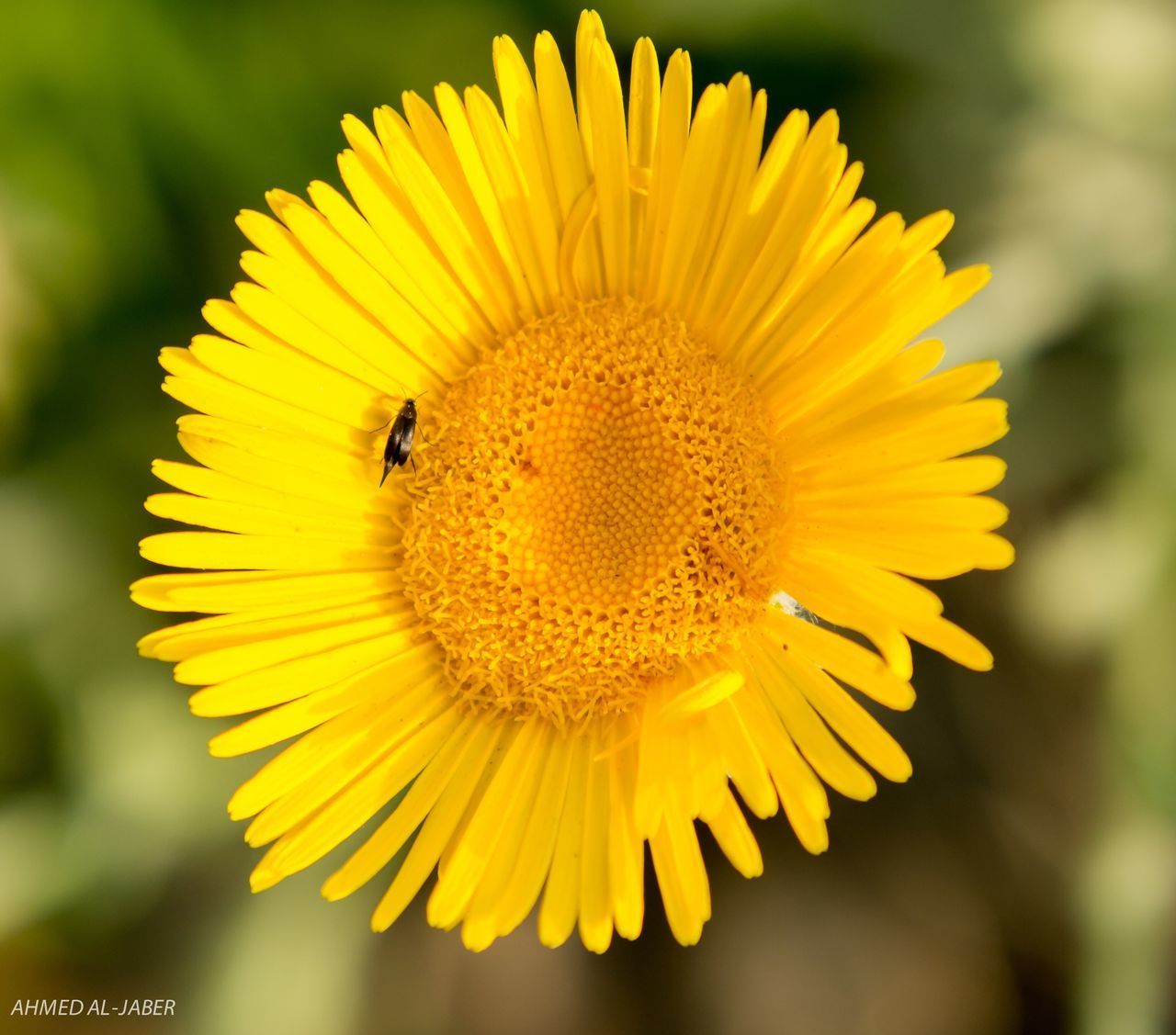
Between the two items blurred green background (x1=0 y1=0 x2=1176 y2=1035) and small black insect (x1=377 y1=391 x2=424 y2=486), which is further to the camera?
blurred green background (x1=0 y1=0 x2=1176 y2=1035)

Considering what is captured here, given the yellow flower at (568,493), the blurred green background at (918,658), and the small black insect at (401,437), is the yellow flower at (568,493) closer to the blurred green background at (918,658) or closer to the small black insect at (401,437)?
the small black insect at (401,437)

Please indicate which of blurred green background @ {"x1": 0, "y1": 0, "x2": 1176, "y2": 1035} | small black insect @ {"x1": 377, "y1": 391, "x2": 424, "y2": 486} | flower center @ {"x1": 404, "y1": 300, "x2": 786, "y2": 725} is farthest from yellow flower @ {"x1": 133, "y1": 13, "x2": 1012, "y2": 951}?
blurred green background @ {"x1": 0, "y1": 0, "x2": 1176, "y2": 1035}

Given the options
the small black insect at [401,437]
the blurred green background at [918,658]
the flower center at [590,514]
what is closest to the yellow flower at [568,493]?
the flower center at [590,514]

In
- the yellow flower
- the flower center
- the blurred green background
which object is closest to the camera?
the yellow flower

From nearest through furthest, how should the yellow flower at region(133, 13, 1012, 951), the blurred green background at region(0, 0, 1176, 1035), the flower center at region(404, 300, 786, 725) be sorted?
1. the yellow flower at region(133, 13, 1012, 951)
2. the flower center at region(404, 300, 786, 725)
3. the blurred green background at region(0, 0, 1176, 1035)

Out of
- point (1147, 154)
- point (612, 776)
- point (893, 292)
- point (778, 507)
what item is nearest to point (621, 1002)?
point (612, 776)

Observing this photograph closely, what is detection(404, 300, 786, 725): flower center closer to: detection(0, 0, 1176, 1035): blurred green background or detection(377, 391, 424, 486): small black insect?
detection(377, 391, 424, 486): small black insect

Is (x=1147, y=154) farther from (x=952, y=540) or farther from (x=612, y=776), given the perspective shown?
(x=612, y=776)
